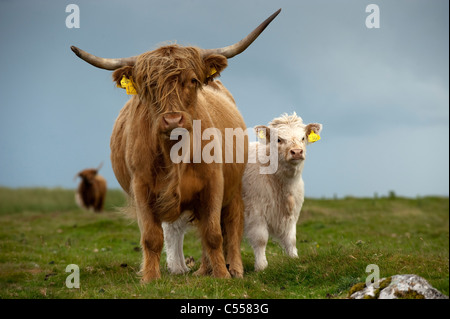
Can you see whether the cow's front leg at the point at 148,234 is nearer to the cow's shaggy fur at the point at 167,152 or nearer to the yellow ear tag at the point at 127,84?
the cow's shaggy fur at the point at 167,152

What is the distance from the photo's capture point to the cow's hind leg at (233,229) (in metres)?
8.82

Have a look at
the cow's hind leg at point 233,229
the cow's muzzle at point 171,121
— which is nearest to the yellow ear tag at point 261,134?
the cow's hind leg at point 233,229

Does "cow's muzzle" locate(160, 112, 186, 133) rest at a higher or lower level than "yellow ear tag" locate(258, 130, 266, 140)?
lower

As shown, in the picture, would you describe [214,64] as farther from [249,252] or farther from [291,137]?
[249,252]

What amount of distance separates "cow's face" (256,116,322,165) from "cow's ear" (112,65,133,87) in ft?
10.4

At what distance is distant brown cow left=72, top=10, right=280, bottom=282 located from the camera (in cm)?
693

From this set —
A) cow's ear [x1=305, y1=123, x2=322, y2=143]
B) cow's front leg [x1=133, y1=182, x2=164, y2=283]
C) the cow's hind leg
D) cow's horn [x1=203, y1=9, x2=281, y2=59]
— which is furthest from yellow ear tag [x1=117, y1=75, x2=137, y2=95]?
cow's ear [x1=305, y1=123, x2=322, y2=143]

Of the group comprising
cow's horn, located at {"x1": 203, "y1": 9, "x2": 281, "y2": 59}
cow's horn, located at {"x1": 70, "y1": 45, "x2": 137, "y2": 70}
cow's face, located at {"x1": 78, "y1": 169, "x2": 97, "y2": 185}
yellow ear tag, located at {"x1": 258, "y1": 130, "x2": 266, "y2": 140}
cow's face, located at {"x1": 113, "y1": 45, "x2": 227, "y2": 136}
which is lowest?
cow's face, located at {"x1": 78, "y1": 169, "x2": 97, "y2": 185}

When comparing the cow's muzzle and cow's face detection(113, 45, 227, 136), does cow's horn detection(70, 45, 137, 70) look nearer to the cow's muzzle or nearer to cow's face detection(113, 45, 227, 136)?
cow's face detection(113, 45, 227, 136)

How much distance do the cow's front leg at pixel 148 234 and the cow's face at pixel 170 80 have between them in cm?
112

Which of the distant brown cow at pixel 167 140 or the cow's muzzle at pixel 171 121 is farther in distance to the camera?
the distant brown cow at pixel 167 140

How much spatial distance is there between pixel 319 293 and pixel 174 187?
240cm

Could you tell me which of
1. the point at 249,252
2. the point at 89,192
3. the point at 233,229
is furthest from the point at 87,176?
the point at 233,229

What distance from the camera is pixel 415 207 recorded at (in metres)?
21.0
